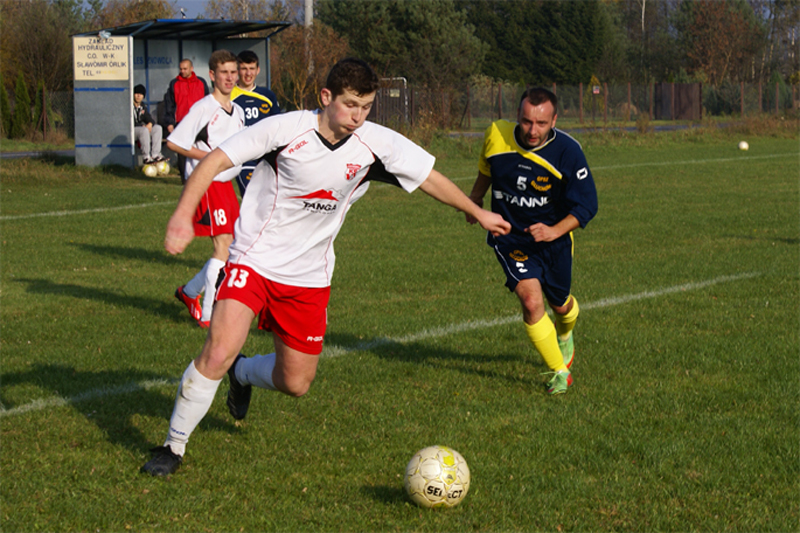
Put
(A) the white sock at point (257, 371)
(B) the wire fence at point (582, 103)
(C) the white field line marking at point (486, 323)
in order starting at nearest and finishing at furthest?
1. (A) the white sock at point (257, 371)
2. (C) the white field line marking at point (486, 323)
3. (B) the wire fence at point (582, 103)

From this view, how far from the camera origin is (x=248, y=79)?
8.96 meters

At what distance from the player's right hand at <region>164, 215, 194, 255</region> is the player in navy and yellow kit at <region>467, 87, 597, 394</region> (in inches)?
94.8

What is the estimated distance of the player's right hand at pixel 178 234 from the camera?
3699 millimetres

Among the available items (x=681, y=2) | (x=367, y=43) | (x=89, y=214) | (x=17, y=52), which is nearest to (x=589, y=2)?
(x=681, y=2)

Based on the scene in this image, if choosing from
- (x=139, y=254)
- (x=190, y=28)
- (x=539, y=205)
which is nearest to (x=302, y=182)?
(x=539, y=205)

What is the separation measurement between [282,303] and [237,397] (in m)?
0.80

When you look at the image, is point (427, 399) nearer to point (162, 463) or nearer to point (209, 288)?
point (162, 463)

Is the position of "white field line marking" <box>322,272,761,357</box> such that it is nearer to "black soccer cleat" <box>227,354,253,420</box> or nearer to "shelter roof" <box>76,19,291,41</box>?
"black soccer cleat" <box>227,354,253,420</box>

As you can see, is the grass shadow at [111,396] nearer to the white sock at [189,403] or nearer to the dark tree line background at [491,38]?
the white sock at [189,403]

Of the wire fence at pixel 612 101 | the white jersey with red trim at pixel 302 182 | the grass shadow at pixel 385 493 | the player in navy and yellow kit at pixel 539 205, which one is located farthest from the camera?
the wire fence at pixel 612 101

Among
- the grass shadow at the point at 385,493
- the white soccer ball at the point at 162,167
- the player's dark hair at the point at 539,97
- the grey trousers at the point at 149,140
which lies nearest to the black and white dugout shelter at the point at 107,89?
the grey trousers at the point at 149,140

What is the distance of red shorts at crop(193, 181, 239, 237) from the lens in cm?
763

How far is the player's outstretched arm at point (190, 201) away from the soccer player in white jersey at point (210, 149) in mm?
3322

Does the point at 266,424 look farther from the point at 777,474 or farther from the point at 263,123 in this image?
the point at 777,474
